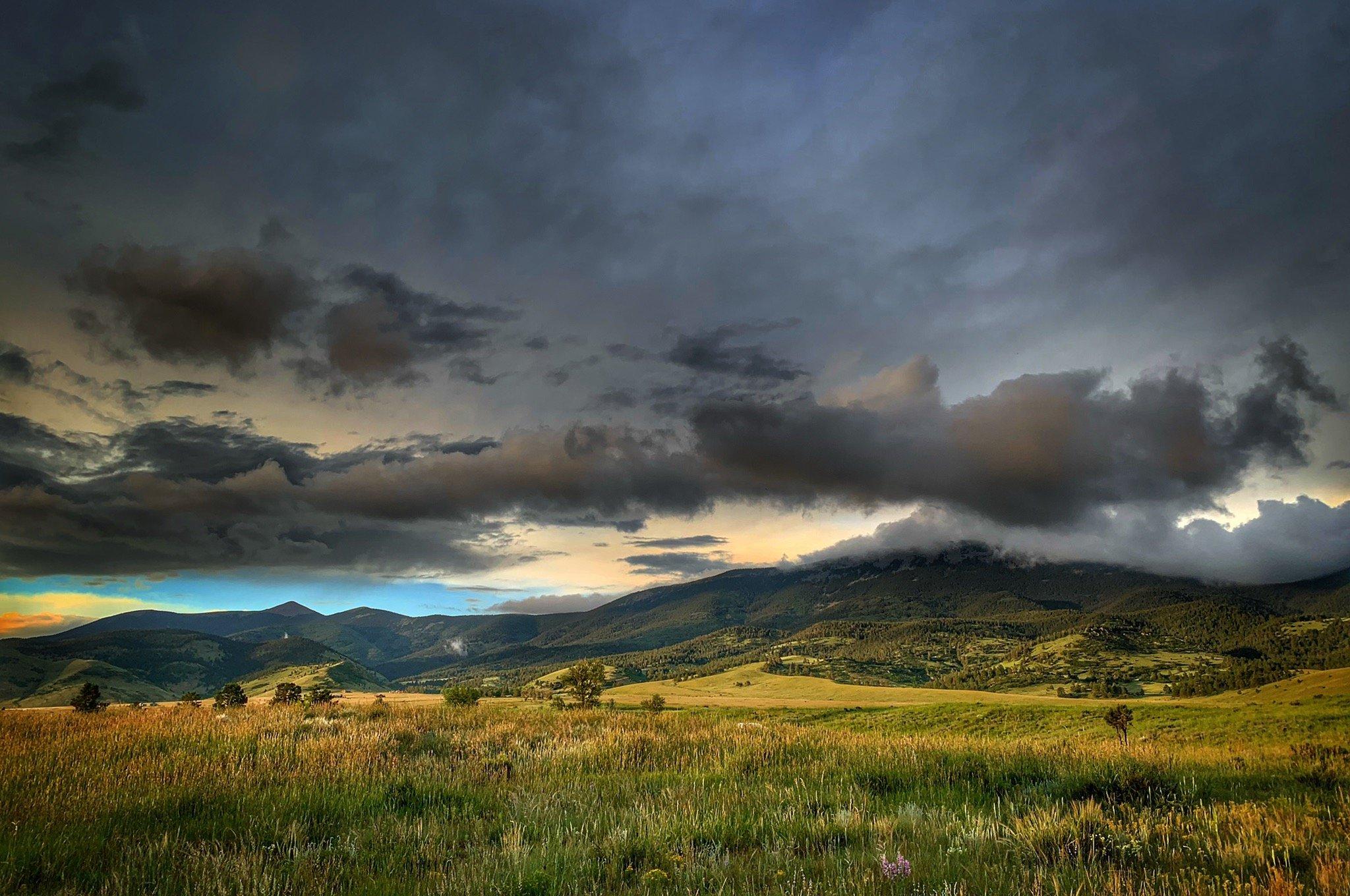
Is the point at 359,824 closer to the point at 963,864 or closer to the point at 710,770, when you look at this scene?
the point at 710,770

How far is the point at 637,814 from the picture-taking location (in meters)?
8.00

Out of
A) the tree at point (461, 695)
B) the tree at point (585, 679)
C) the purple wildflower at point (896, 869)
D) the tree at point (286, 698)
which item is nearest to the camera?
the purple wildflower at point (896, 869)

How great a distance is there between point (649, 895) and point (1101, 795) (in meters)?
8.18

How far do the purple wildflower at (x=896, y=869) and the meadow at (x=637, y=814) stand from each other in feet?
0.26

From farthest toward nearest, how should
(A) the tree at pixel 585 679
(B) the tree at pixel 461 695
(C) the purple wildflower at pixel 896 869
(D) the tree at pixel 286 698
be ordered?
1. (A) the tree at pixel 585 679
2. (B) the tree at pixel 461 695
3. (D) the tree at pixel 286 698
4. (C) the purple wildflower at pixel 896 869

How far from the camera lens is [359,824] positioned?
25.8ft

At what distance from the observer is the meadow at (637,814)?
5762mm

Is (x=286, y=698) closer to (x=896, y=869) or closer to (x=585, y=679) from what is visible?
(x=896, y=869)

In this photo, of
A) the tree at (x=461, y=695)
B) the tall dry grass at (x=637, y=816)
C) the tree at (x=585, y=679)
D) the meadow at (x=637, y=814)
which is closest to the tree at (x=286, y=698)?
the meadow at (x=637, y=814)

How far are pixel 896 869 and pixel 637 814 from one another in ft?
11.4

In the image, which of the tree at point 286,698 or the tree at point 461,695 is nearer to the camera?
the tree at point 286,698

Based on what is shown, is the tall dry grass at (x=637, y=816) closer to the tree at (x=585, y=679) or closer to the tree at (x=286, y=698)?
the tree at (x=286, y=698)

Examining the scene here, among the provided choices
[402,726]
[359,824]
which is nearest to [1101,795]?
[359,824]

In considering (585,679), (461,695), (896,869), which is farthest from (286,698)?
(585,679)
